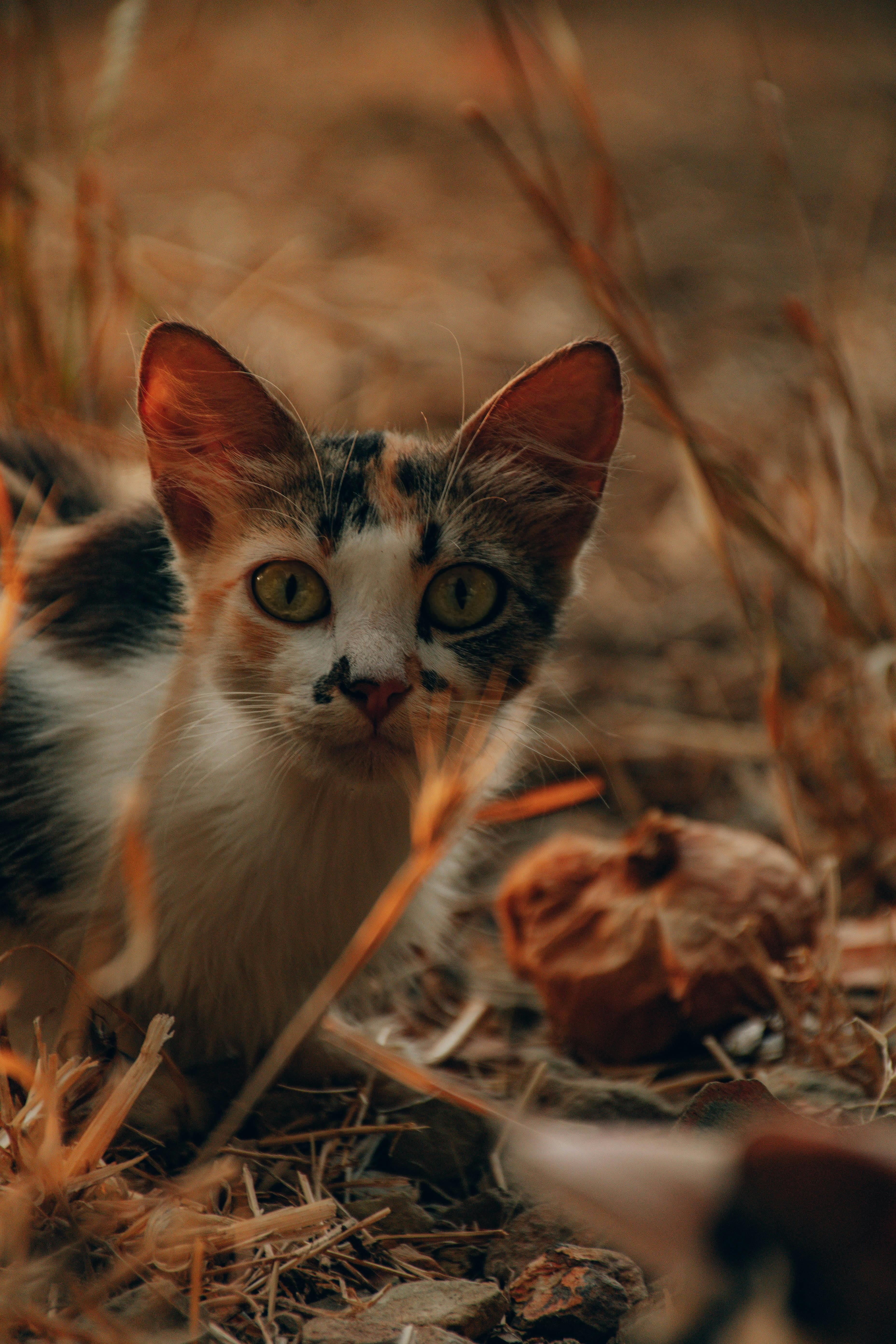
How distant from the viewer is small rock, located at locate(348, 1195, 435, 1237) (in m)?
1.22

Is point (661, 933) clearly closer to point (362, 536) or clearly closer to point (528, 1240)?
point (528, 1240)

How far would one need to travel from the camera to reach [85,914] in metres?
1.41

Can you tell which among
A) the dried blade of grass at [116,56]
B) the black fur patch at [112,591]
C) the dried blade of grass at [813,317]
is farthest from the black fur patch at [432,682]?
the dried blade of grass at [116,56]

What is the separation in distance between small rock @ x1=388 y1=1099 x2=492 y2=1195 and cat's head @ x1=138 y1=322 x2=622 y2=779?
48cm

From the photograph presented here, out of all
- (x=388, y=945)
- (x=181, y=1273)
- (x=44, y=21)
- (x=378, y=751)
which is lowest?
(x=181, y=1273)

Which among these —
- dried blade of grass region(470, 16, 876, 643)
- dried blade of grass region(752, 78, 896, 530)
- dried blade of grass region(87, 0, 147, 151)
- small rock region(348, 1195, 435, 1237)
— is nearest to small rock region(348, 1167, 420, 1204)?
small rock region(348, 1195, 435, 1237)

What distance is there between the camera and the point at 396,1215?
1234 millimetres

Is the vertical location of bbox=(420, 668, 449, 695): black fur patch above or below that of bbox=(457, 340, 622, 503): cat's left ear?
below

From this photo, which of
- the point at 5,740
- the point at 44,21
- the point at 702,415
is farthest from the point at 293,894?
the point at 702,415

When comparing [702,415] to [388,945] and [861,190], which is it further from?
[388,945]

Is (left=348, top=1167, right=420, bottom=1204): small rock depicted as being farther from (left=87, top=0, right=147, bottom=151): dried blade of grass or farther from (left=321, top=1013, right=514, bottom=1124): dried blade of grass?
(left=87, top=0, right=147, bottom=151): dried blade of grass

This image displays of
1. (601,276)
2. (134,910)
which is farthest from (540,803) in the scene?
(601,276)

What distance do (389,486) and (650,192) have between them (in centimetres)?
359

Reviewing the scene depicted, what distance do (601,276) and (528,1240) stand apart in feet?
4.49
